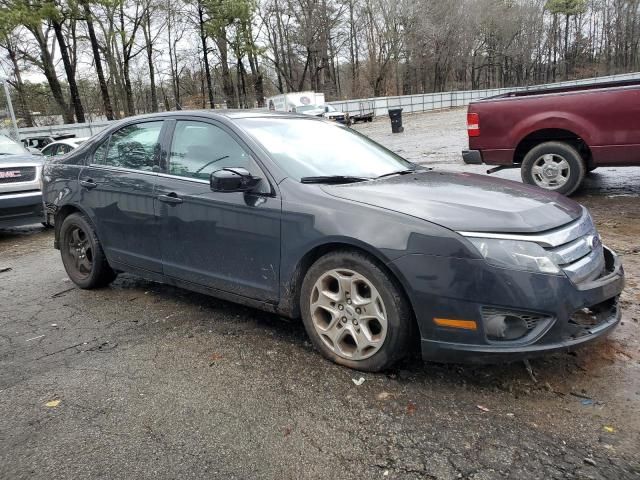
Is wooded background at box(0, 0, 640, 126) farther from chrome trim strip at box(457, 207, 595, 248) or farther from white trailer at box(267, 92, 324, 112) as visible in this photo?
chrome trim strip at box(457, 207, 595, 248)

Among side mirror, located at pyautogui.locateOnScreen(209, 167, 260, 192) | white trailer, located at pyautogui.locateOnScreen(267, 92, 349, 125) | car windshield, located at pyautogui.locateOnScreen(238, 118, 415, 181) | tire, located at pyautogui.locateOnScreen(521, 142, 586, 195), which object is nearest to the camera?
side mirror, located at pyautogui.locateOnScreen(209, 167, 260, 192)

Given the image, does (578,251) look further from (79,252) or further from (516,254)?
(79,252)

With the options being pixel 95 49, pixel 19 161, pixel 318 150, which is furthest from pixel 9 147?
pixel 95 49

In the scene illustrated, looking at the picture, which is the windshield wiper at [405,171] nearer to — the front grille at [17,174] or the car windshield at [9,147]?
the front grille at [17,174]

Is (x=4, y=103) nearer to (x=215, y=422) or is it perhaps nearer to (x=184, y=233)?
(x=184, y=233)

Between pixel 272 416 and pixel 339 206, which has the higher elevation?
pixel 339 206

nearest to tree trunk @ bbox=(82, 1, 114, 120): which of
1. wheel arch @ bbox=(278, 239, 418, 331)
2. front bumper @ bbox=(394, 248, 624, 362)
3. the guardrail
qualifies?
the guardrail

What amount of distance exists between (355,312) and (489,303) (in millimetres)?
766

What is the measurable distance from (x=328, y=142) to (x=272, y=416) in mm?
2101

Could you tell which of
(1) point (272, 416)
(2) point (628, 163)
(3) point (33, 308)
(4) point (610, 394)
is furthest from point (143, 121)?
(2) point (628, 163)

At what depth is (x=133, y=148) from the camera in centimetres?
430

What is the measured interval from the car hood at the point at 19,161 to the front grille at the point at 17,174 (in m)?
0.07

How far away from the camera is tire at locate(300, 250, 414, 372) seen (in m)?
2.77

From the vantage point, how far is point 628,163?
6.41 meters
